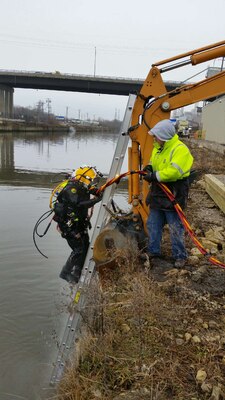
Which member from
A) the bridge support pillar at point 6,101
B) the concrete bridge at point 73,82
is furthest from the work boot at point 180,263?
the bridge support pillar at point 6,101

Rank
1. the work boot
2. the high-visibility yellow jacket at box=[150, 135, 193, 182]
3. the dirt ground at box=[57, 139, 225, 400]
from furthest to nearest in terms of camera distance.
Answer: the work boot
the high-visibility yellow jacket at box=[150, 135, 193, 182]
the dirt ground at box=[57, 139, 225, 400]

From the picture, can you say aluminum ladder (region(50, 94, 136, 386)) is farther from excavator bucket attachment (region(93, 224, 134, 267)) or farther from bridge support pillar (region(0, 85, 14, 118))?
bridge support pillar (region(0, 85, 14, 118))

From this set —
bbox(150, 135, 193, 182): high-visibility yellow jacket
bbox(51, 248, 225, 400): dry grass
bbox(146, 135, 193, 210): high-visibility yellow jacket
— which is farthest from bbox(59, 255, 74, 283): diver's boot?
bbox(150, 135, 193, 182): high-visibility yellow jacket

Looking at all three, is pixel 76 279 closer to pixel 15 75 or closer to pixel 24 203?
pixel 24 203

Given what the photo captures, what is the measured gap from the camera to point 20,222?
1154 centimetres

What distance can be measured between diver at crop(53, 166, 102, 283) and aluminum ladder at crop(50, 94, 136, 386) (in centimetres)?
62

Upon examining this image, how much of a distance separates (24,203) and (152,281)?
1021 cm

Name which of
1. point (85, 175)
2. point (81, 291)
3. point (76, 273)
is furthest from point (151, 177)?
point (76, 273)

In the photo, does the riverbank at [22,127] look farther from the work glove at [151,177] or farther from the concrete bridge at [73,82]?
the work glove at [151,177]

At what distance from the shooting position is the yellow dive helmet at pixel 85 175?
5781mm

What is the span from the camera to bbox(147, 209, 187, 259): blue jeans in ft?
17.6

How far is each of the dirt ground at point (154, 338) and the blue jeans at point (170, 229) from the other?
26cm

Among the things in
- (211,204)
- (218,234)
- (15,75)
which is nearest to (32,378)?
(218,234)

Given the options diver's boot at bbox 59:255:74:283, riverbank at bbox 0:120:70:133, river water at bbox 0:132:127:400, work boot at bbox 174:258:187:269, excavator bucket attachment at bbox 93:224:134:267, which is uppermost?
excavator bucket attachment at bbox 93:224:134:267
